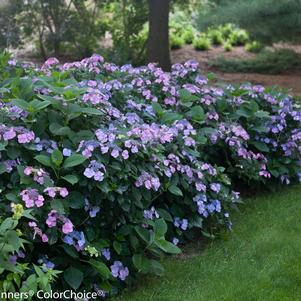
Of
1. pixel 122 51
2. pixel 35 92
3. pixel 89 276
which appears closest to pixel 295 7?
pixel 122 51

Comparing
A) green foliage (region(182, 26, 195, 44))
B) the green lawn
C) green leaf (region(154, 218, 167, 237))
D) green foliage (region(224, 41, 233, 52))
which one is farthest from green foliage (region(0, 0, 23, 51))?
green leaf (region(154, 218, 167, 237))

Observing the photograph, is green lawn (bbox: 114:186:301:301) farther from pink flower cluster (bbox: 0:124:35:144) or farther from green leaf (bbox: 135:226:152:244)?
pink flower cluster (bbox: 0:124:35:144)

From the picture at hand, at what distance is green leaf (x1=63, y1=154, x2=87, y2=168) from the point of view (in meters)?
3.34

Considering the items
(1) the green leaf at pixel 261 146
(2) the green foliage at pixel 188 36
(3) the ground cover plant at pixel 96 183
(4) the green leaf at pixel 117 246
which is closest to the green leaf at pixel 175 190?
(3) the ground cover plant at pixel 96 183

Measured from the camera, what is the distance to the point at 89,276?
3.44m

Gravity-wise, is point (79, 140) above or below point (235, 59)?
above

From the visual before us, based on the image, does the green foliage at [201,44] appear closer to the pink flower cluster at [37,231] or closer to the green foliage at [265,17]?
the green foliage at [265,17]

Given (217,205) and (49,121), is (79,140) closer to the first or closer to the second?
(49,121)

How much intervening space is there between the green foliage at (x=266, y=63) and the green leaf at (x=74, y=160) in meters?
8.84

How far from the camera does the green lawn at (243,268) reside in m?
3.57

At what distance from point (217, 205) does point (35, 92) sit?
1.44m

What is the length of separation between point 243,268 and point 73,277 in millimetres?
1153

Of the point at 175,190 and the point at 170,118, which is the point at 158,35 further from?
the point at 175,190

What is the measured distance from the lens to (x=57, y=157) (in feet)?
11.1
